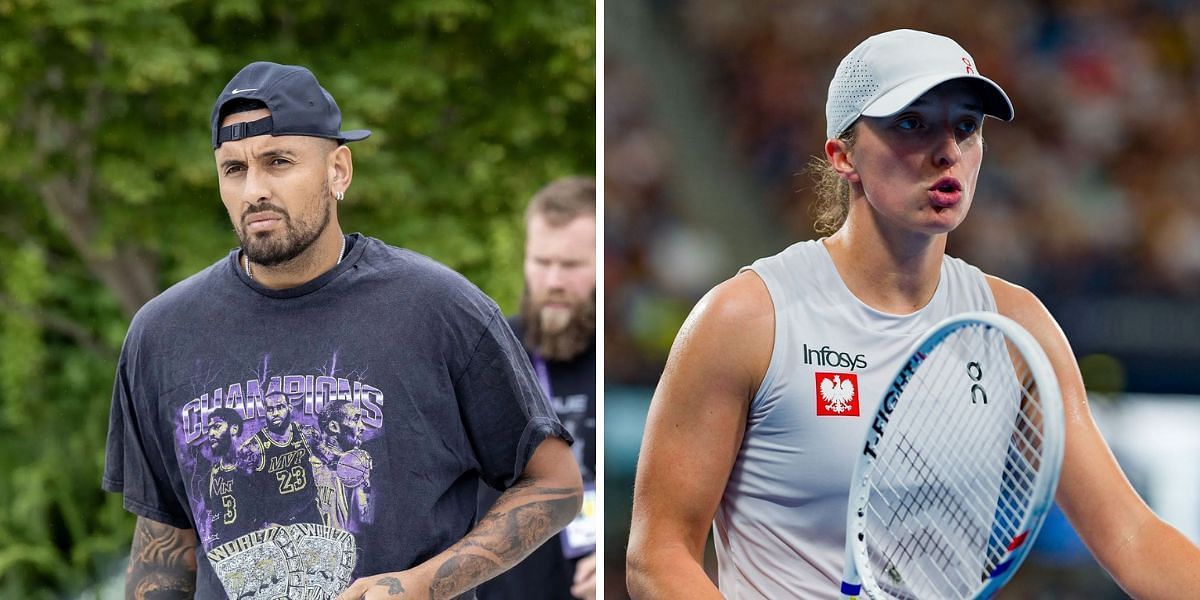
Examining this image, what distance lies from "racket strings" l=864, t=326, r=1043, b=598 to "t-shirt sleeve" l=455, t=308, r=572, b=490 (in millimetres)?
629

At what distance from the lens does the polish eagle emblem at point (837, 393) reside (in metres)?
2.36

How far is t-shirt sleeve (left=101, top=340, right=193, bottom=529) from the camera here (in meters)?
2.57

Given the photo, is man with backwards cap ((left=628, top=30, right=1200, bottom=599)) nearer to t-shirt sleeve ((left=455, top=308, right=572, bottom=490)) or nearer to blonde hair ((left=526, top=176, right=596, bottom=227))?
t-shirt sleeve ((left=455, top=308, right=572, bottom=490))

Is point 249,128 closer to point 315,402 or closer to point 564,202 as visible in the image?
point 315,402

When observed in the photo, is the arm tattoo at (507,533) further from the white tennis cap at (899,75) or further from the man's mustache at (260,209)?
the white tennis cap at (899,75)

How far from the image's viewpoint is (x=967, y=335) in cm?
243

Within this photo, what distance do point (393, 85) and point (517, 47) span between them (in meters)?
0.68

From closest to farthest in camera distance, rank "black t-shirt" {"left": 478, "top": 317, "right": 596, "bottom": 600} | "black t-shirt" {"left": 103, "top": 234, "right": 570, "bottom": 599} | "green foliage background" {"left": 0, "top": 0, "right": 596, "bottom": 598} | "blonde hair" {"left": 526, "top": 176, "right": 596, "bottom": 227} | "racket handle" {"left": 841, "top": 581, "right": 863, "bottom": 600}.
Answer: "racket handle" {"left": 841, "top": 581, "right": 863, "bottom": 600}
"black t-shirt" {"left": 103, "top": 234, "right": 570, "bottom": 599}
"black t-shirt" {"left": 478, "top": 317, "right": 596, "bottom": 600}
"blonde hair" {"left": 526, "top": 176, "right": 596, "bottom": 227}
"green foliage background" {"left": 0, "top": 0, "right": 596, "bottom": 598}

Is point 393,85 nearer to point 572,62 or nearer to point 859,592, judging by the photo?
point 572,62

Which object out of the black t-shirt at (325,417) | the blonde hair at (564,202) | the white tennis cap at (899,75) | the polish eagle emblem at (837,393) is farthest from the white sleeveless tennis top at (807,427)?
the blonde hair at (564,202)

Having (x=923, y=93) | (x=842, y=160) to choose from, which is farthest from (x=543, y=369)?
(x=923, y=93)

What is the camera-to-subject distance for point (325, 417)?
8.11ft

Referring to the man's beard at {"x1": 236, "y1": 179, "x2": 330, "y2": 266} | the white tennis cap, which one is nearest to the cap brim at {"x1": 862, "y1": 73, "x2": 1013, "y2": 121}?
the white tennis cap

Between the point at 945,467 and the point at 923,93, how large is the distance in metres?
0.63
